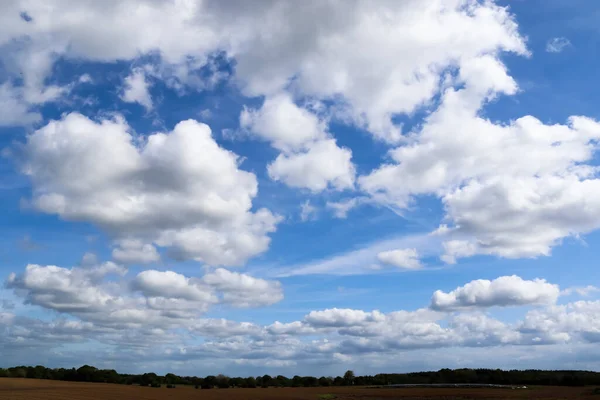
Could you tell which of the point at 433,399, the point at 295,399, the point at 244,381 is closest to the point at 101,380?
the point at 244,381

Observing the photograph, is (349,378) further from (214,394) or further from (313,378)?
(214,394)

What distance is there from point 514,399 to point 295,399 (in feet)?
126

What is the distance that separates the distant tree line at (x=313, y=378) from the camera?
167 meters

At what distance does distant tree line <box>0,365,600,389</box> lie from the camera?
16712 cm

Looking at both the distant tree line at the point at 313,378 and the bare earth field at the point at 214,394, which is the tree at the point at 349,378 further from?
the bare earth field at the point at 214,394

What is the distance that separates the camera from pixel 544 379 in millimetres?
168375

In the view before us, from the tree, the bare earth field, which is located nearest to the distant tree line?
the tree

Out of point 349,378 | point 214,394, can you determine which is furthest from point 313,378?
point 214,394

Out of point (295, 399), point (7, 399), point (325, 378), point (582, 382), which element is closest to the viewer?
point (7, 399)

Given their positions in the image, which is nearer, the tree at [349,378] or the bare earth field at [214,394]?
the bare earth field at [214,394]

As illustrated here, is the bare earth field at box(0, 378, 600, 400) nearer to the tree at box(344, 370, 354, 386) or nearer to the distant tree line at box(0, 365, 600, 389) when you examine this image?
the distant tree line at box(0, 365, 600, 389)

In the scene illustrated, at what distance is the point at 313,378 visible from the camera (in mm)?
191500

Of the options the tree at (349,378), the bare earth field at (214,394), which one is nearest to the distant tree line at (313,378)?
the tree at (349,378)

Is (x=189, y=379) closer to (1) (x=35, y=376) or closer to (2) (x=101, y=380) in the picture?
(2) (x=101, y=380)
